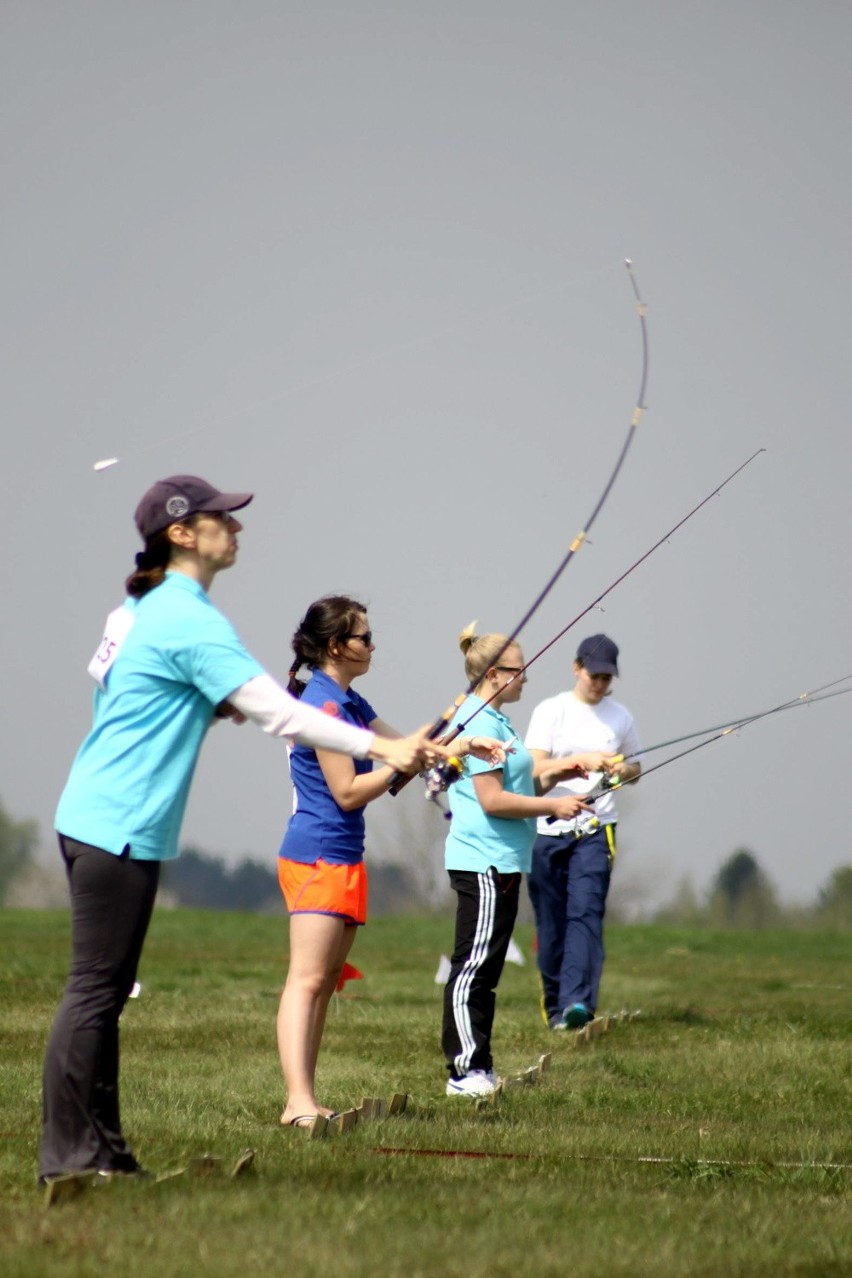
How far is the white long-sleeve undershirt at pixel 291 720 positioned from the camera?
456cm

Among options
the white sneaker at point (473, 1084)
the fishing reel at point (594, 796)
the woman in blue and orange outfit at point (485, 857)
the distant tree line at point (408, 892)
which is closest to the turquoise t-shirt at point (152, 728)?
the woman in blue and orange outfit at point (485, 857)

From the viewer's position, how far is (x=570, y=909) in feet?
31.8

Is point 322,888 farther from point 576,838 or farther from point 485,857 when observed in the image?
point 576,838

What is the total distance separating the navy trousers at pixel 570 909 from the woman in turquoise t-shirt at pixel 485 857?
2513 millimetres

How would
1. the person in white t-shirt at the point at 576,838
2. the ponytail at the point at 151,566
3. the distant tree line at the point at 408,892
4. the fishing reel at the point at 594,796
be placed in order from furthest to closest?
the distant tree line at the point at 408,892 < the person in white t-shirt at the point at 576,838 < the fishing reel at the point at 594,796 < the ponytail at the point at 151,566

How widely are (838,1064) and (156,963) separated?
7185 millimetres

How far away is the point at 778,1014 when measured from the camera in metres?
10.9

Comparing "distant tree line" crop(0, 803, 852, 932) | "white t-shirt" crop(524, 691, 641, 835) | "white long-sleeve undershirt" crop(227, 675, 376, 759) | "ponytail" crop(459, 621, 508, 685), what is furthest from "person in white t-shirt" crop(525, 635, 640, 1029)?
"distant tree line" crop(0, 803, 852, 932)

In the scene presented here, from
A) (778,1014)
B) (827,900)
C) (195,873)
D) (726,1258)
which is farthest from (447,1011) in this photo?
(195,873)

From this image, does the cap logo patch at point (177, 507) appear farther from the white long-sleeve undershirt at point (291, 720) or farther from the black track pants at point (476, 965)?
the black track pants at point (476, 965)

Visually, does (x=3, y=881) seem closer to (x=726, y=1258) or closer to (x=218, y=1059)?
(x=218, y=1059)

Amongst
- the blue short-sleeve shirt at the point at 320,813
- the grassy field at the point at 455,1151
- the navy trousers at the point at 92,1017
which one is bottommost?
the grassy field at the point at 455,1151

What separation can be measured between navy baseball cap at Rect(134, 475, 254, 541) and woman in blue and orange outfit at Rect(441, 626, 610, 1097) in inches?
83.5

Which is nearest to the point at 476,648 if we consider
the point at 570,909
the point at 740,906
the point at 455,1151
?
the point at 455,1151
